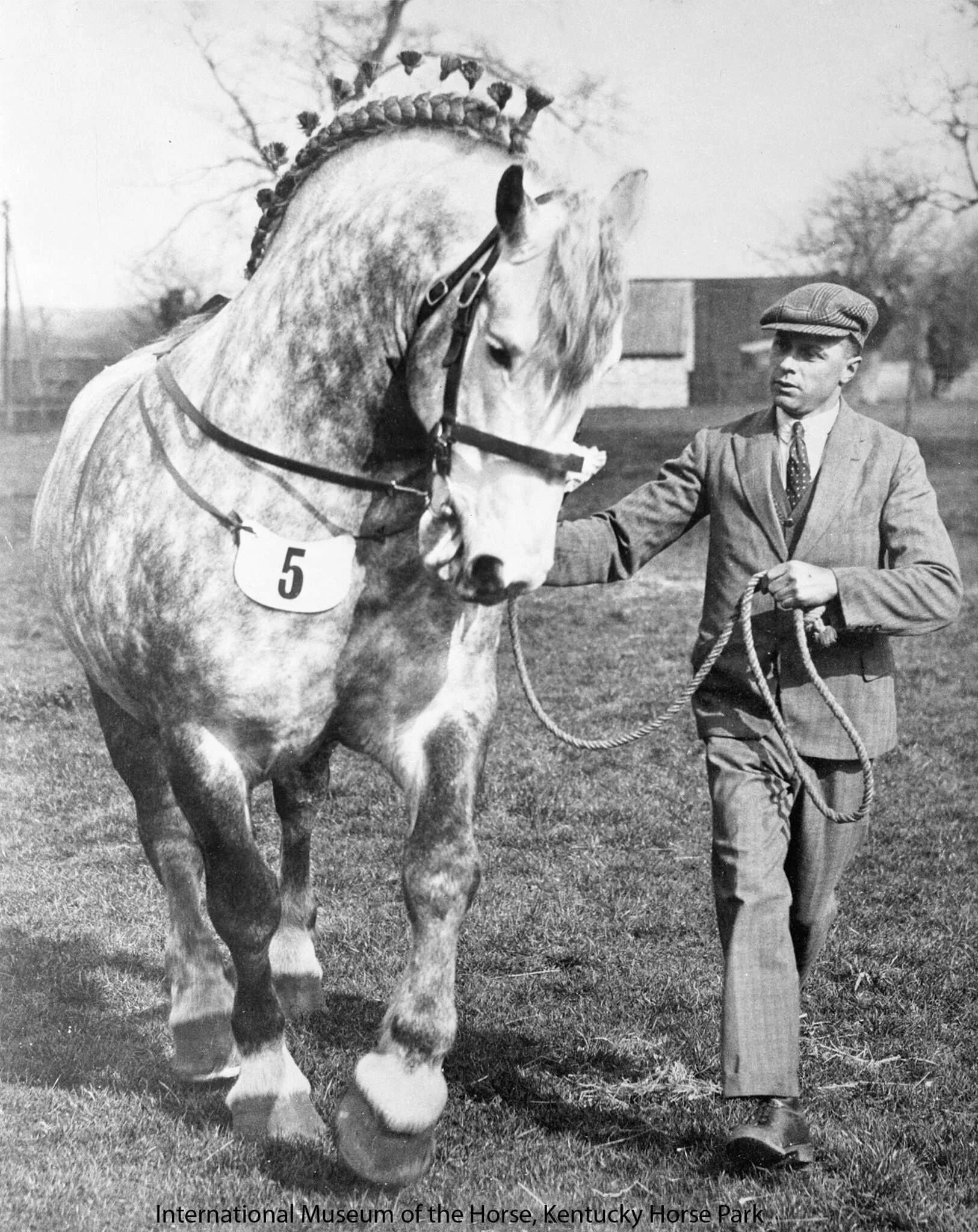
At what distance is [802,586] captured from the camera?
354 centimetres

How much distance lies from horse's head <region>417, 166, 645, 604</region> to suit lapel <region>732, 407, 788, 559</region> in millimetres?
989

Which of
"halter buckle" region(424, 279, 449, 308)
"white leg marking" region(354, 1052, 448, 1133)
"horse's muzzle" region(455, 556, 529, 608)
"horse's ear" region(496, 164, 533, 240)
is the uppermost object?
"horse's ear" region(496, 164, 533, 240)

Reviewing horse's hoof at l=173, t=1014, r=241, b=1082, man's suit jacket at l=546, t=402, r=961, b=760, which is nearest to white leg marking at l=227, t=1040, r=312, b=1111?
horse's hoof at l=173, t=1014, r=241, b=1082

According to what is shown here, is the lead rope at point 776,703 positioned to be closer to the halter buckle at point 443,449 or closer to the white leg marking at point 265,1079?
the halter buckle at point 443,449

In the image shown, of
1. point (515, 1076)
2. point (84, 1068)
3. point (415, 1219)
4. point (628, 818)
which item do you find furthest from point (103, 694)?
point (628, 818)

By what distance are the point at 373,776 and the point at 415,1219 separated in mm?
4402

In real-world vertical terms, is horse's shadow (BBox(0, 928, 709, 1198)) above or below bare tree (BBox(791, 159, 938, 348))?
below

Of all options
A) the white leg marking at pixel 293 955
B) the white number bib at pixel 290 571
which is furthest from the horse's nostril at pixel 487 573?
the white leg marking at pixel 293 955

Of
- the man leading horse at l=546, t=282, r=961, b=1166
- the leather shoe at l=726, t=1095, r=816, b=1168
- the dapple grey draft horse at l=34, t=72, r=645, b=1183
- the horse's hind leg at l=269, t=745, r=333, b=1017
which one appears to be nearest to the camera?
the dapple grey draft horse at l=34, t=72, r=645, b=1183

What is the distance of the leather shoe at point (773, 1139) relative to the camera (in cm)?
347

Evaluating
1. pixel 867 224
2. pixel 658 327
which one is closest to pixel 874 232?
pixel 867 224

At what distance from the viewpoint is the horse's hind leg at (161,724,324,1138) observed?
3.56m

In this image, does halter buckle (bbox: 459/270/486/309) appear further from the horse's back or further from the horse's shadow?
the horse's shadow

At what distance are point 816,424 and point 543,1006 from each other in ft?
7.06
